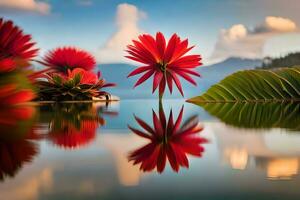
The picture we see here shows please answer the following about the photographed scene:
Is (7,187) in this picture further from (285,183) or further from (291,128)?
(291,128)

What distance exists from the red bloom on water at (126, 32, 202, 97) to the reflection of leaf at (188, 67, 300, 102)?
0.41ft

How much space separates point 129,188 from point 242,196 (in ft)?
0.22

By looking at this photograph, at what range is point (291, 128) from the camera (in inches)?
24.6

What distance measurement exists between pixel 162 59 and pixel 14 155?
4.09ft

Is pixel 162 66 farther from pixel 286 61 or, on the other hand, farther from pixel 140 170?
pixel 286 61

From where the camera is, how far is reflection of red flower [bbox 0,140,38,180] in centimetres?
31

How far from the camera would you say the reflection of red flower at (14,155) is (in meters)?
0.31

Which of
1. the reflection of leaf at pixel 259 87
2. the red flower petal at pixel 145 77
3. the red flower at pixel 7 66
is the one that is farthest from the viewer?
the red flower petal at pixel 145 77

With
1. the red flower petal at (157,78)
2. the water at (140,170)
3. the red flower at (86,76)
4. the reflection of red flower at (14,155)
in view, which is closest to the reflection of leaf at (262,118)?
the water at (140,170)

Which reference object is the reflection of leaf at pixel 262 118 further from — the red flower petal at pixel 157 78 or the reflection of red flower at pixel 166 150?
the red flower petal at pixel 157 78

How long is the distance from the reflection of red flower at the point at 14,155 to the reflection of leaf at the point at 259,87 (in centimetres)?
113

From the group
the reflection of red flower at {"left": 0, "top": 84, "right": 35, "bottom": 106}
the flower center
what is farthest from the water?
the flower center

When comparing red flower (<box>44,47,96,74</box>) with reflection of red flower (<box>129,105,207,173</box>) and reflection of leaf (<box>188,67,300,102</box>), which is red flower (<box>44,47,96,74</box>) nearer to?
reflection of leaf (<box>188,67,300,102</box>)

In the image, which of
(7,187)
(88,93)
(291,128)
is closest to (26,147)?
(7,187)
